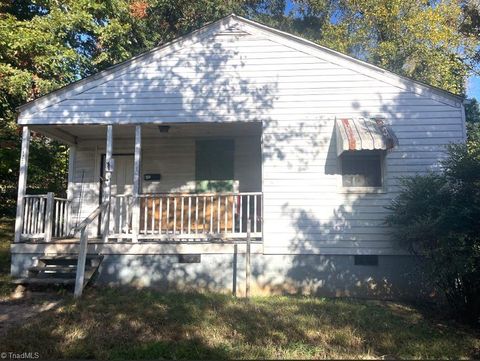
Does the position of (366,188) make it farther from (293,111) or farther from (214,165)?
(214,165)

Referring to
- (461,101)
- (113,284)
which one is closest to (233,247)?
(113,284)

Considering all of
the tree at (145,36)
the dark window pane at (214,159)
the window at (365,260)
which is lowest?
the window at (365,260)

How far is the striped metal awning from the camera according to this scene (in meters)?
7.55

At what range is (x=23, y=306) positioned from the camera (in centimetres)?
691

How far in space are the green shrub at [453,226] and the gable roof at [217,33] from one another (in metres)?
2.53

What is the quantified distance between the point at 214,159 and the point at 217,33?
9.99ft

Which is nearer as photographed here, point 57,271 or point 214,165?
point 57,271

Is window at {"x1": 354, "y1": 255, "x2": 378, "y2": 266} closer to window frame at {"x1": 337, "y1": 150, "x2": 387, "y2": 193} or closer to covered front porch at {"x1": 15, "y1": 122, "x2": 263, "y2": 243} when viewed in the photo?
window frame at {"x1": 337, "y1": 150, "x2": 387, "y2": 193}

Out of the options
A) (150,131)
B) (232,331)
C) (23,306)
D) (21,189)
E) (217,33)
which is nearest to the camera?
(232,331)

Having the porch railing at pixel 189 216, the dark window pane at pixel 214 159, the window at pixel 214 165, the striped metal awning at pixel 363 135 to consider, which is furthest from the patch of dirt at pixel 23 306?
the striped metal awning at pixel 363 135

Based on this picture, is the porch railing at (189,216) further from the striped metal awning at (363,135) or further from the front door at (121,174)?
the striped metal awning at (363,135)

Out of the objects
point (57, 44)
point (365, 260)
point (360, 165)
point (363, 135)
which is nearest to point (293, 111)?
point (363, 135)

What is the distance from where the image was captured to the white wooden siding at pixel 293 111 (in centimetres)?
829

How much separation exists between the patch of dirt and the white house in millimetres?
417
